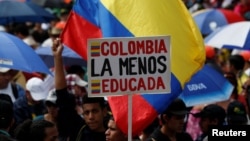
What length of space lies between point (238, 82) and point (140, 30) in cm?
562

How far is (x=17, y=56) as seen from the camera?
1249 cm

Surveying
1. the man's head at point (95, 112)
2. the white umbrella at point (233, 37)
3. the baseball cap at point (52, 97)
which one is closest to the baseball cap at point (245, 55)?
the white umbrella at point (233, 37)

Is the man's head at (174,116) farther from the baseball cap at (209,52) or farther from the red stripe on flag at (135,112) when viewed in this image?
the baseball cap at (209,52)

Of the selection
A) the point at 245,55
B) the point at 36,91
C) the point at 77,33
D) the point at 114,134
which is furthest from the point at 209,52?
the point at 114,134

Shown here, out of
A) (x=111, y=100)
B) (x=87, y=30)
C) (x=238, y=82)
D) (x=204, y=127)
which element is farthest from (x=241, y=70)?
(x=111, y=100)

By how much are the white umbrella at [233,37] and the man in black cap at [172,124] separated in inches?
159

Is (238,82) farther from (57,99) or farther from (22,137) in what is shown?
(22,137)

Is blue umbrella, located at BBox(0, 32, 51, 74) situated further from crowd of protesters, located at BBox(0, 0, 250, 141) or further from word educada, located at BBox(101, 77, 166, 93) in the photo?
word educada, located at BBox(101, 77, 166, 93)

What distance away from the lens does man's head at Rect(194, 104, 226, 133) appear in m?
12.9

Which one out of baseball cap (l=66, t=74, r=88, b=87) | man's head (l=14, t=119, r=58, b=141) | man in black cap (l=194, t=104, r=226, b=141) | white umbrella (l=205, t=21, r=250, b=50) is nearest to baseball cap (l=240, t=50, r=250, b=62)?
white umbrella (l=205, t=21, r=250, b=50)

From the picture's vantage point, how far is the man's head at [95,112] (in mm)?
11344

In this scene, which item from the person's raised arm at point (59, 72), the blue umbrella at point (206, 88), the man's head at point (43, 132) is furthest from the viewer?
the blue umbrella at point (206, 88)

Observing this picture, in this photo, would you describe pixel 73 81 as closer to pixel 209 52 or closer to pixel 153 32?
pixel 209 52

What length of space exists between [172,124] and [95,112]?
791 mm
